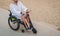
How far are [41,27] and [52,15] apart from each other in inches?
38.2

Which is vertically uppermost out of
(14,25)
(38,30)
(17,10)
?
(17,10)

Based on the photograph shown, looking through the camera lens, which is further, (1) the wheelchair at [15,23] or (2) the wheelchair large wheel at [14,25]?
(2) the wheelchair large wheel at [14,25]

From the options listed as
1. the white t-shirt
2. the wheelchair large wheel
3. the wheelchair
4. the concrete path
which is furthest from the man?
the concrete path

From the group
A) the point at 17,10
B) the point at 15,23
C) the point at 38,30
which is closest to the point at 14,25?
the point at 15,23

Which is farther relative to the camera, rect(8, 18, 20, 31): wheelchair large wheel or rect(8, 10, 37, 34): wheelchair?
rect(8, 18, 20, 31): wheelchair large wheel

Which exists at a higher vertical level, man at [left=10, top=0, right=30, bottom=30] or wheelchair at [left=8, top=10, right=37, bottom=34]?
man at [left=10, top=0, right=30, bottom=30]

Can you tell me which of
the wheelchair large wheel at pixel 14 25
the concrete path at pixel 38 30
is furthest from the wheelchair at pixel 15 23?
Answer: the concrete path at pixel 38 30

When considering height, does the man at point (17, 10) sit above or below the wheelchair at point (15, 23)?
above

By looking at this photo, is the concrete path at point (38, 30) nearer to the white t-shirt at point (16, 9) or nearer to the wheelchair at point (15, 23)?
the wheelchair at point (15, 23)

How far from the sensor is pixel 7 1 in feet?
31.3

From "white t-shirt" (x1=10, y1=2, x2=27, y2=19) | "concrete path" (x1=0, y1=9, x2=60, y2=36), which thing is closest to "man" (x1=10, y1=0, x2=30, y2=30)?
"white t-shirt" (x1=10, y1=2, x2=27, y2=19)

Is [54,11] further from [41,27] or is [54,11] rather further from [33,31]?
[33,31]

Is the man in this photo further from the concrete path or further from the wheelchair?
the concrete path

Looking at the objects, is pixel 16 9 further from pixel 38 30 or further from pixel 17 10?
pixel 38 30
